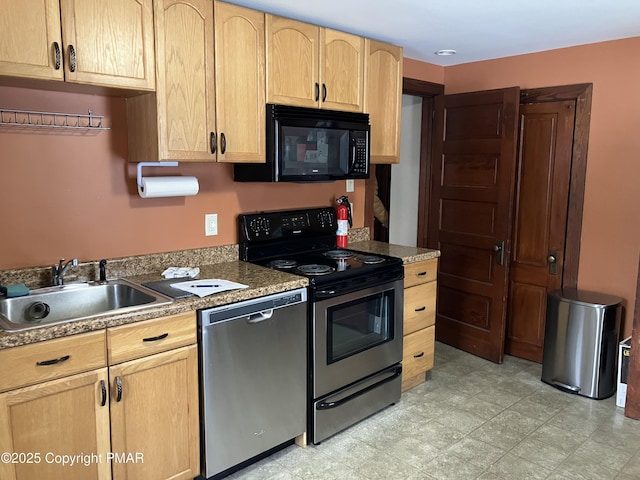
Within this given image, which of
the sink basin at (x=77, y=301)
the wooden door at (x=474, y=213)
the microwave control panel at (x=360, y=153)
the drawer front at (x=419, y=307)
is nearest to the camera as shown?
the sink basin at (x=77, y=301)

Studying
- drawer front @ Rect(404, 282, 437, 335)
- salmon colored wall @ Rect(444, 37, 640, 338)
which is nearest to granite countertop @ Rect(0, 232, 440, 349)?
drawer front @ Rect(404, 282, 437, 335)

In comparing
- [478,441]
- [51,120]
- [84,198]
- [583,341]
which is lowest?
[478,441]

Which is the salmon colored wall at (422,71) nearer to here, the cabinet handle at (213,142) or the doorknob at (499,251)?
the doorknob at (499,251)

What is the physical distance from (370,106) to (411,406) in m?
1.87

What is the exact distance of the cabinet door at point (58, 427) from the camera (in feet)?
5.66

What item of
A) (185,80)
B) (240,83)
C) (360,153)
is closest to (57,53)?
(185,80)

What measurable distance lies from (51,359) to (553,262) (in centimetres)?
322

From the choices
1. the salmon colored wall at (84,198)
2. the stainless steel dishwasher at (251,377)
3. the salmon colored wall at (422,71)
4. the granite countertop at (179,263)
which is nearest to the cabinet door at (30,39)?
the salmon colored wall at (84,198)

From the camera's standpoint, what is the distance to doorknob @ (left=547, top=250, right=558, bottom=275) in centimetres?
366

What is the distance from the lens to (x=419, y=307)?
10.8 feet

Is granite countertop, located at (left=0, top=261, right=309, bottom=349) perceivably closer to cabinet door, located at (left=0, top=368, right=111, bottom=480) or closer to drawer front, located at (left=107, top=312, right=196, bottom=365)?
drawer front, located at (left=107, top=312, right=196, bottom=365)

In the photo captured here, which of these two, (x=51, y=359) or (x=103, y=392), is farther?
(x=103, y=392)

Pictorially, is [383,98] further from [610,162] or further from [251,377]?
[251,377]

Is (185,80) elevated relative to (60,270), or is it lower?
elevated
